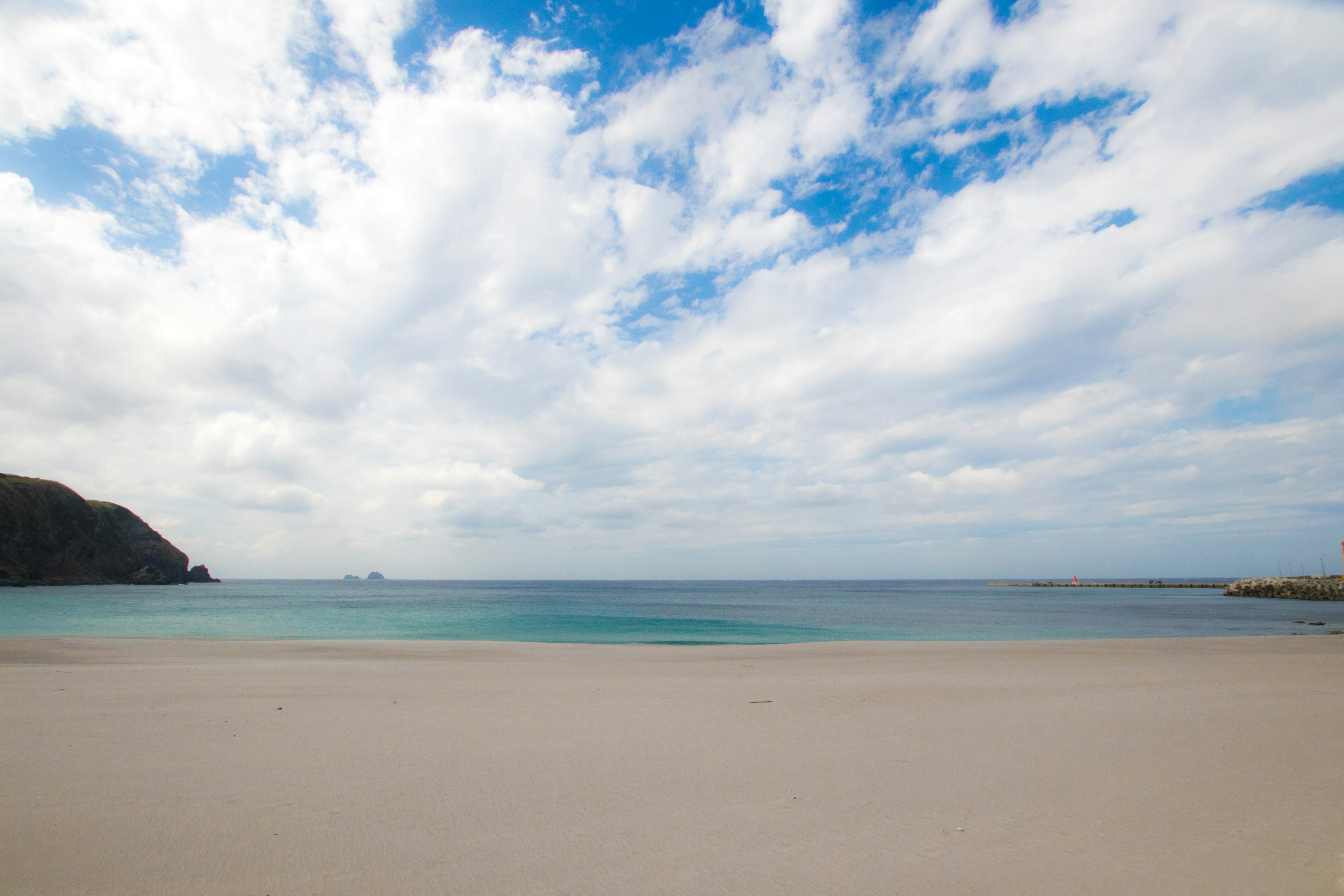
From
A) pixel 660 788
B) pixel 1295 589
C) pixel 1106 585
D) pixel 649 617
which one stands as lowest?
pixel 1106 585

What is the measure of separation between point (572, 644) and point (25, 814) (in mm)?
18429

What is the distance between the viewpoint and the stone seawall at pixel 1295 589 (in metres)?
69.1

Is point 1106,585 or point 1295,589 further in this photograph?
point 1106,585

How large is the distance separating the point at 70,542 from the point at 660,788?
133478 millimetres

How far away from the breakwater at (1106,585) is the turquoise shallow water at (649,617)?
5530cm

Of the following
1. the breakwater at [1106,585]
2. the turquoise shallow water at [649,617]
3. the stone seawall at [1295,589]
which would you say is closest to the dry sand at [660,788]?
the turquoise shallow water at [649,617]

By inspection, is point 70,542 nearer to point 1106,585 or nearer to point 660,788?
point 660,788

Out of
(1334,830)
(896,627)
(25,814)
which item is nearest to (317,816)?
(25,814)

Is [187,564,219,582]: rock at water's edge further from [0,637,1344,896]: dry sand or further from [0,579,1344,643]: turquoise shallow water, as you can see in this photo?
[0,637,1344,896]: dry sand

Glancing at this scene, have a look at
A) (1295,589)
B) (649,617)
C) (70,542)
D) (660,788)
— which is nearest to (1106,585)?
(1295,589)

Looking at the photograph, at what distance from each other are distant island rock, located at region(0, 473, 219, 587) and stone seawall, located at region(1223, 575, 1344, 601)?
16452cm

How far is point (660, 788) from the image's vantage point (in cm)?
524

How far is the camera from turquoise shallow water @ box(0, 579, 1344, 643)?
99.7ft

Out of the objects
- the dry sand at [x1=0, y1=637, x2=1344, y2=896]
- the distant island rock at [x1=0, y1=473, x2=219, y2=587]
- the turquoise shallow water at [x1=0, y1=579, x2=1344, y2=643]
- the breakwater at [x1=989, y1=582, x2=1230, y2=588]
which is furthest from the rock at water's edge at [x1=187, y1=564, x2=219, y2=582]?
the breakwater at [x1=989, y1=582, x2=1230, y2=588]
